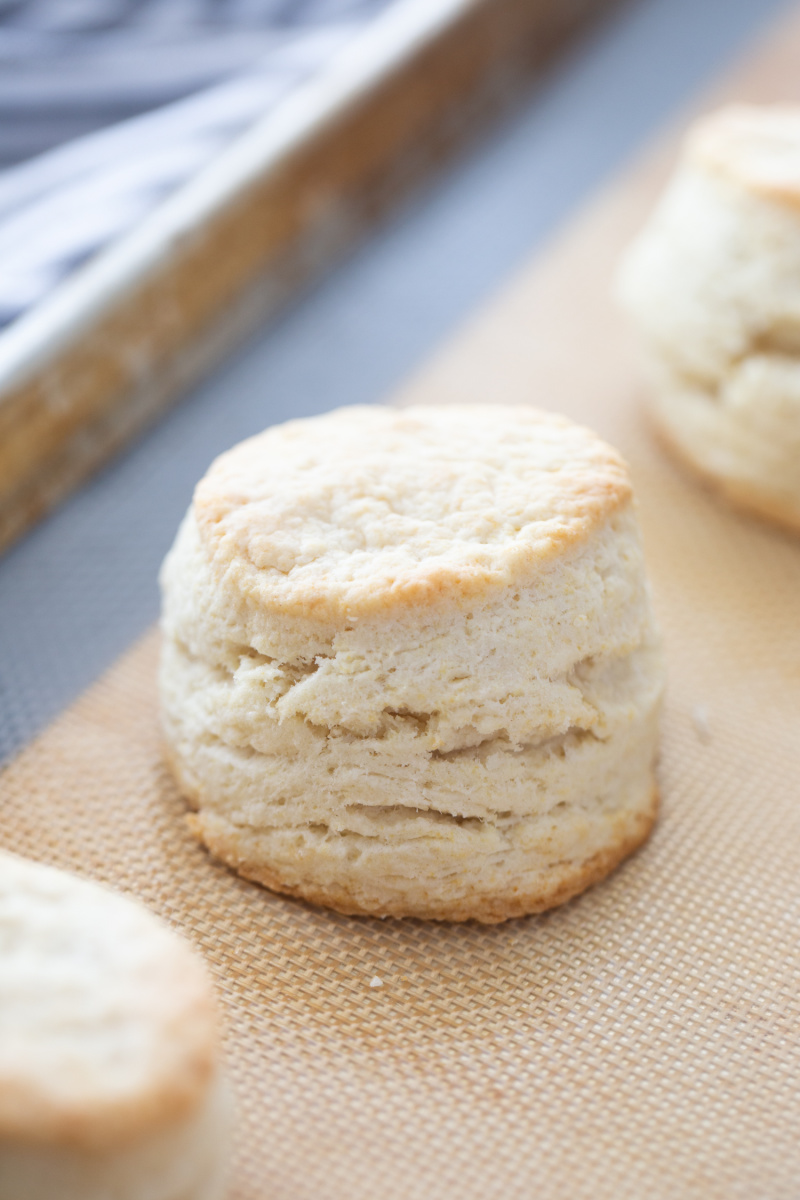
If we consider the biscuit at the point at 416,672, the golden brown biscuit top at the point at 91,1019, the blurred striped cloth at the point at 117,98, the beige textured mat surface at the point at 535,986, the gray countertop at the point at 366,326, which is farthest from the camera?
the blurred striped cloth at the point at 117,98

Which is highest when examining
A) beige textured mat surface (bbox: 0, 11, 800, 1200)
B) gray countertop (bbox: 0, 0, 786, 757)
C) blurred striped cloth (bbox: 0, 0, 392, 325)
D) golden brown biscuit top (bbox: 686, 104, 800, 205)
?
blurred striped cloth (bbox: 0, 0, 392, 325)

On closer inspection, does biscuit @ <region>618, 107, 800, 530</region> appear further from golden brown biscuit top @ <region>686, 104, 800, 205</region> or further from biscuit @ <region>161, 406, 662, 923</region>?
biscuit @ <region>161, 406, 662, 923</region>

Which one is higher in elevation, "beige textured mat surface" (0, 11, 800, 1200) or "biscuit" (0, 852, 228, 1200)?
"biscuit" (0, 852, 228, 1200)

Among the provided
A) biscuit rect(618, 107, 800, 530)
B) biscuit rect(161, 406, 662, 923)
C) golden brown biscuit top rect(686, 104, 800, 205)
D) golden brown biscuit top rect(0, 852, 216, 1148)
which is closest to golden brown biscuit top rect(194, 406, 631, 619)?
biscuit rect(161, 406, 662, 923)

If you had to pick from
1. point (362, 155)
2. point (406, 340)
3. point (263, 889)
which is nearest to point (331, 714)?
point (263, 889)

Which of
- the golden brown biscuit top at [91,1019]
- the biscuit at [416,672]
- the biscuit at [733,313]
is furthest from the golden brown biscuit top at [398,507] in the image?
the biscuit at [733,313]

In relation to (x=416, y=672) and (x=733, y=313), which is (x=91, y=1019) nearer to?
(x=416, y=672)

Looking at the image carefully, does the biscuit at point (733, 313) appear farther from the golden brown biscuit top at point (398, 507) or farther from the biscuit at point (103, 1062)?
the biscuit at point (103, 1062)
